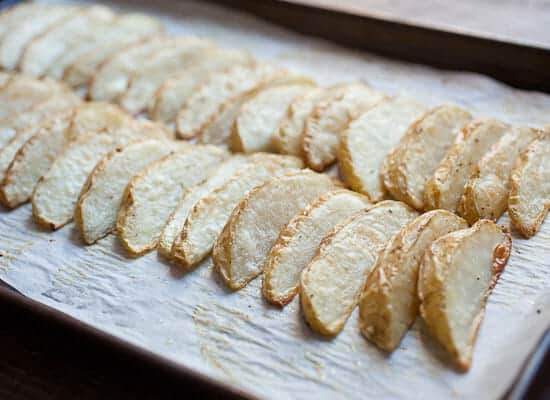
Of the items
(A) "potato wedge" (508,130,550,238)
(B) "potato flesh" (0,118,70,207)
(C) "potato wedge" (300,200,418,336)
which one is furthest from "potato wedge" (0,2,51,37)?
(A) "potato wedge" (508,130,550,238)

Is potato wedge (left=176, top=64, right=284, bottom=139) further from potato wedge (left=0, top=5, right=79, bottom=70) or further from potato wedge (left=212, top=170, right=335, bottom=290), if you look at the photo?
potato wedge (left=0, top=5, right=79, bottom=70)

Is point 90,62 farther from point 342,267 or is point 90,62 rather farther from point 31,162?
point 342,267

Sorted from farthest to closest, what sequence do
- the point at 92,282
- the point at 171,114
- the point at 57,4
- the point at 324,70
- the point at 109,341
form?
the point at 57,4 → the point at 324,70 → the point at 171,114 → the point at 92,282 → the point at 109,341

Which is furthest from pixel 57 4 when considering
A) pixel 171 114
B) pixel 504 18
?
pixel 504 18

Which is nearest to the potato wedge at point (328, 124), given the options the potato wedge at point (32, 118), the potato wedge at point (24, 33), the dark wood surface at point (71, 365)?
the dark wood surface at point (71, 365)

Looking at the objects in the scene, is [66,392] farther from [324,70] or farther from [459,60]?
[459,60]

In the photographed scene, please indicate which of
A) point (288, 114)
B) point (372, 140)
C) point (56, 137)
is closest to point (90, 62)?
point (56, 137)
